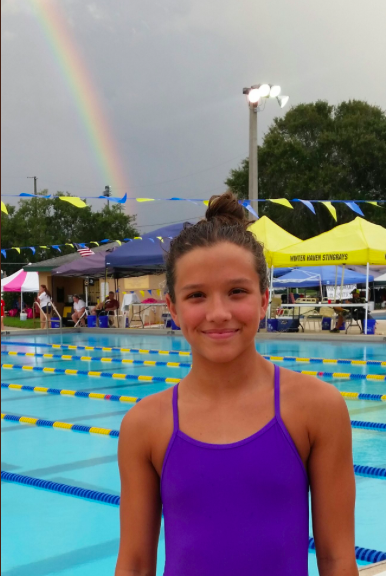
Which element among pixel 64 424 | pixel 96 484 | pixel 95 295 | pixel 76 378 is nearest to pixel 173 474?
pixel 96 484

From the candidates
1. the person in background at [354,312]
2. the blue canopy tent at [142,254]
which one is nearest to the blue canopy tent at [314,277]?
the blue canopy tent at [142,254]

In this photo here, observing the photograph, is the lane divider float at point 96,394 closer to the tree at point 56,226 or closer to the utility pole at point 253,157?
the utility pole at point 253,157

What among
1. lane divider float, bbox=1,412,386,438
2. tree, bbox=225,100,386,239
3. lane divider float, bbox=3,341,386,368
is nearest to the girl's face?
lane divider float, bbox=1,412,386,438

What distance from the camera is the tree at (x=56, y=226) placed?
→ 58.1 meters

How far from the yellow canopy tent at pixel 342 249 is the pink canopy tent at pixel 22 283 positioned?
66.2ft

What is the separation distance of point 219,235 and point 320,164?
4063 centimetres

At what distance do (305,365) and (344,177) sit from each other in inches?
1153

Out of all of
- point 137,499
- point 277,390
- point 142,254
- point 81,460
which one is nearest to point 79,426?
point 81,460

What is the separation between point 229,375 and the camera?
1.58m

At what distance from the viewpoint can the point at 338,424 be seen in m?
1.49

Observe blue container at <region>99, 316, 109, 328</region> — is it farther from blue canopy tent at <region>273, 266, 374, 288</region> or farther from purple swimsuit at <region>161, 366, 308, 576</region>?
purple swimsuit at <region>161, 366, 308, 576</region>

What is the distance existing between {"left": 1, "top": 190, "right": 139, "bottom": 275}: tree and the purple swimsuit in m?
56.7

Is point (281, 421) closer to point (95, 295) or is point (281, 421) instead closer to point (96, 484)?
point (96, 484)

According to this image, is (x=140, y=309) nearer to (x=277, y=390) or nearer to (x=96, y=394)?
(x=96, y=394)
